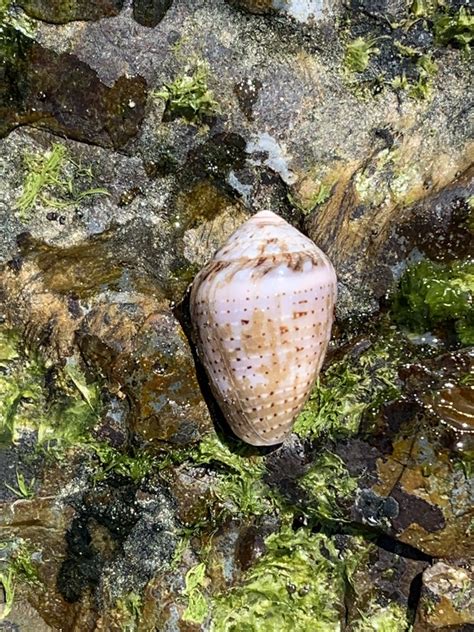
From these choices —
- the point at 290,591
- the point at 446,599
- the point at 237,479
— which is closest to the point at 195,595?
the point at 290,591

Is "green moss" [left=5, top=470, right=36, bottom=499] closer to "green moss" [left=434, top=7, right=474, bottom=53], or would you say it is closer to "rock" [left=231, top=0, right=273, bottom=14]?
"rock" [left=231, top=0, right=273, bottom=14]

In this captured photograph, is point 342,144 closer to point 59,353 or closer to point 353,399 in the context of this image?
point 353,399

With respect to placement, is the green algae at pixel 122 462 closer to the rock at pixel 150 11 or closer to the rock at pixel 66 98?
the rock at pixel 66 98

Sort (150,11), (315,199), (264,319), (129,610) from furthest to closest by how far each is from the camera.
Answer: (129,610) → (315,199) → (150,11) → (264,319)

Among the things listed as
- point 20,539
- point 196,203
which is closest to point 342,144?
point 196,203

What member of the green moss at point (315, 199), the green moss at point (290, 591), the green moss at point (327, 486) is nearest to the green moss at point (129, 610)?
the green moss at point (290, 591)

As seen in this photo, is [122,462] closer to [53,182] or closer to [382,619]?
[53,182]
